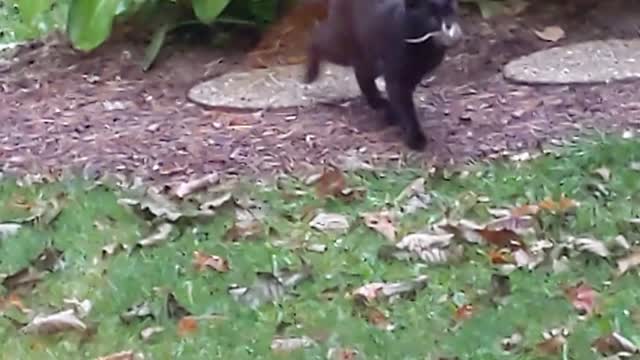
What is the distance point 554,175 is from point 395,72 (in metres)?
0.74

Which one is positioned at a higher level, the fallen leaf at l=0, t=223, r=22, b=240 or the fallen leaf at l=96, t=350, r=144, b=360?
the fallen leaf at l=96, t=350, r=144, b=360

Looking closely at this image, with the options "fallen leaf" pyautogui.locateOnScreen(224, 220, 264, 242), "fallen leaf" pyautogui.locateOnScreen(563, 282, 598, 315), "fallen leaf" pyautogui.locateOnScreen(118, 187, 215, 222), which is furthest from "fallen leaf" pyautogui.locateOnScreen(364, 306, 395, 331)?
"fallen leaf" pyautogui.locateOnScreen(118, 187, 215, 222)

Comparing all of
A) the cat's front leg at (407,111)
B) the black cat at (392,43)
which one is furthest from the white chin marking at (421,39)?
the cat's front leg at (407,111)

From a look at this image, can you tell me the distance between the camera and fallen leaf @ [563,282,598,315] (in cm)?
402

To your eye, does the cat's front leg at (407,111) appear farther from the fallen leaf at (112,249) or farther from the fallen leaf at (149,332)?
the fallen leaf at (149,332)

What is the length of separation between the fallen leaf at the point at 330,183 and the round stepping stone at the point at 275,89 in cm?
100

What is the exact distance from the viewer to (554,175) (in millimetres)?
5199

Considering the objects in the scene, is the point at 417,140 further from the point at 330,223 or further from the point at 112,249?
the point at 112,249

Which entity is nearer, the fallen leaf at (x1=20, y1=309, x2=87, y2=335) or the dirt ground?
the fallen leaf at (x1=20, y1=309, x2=87, y2=335)

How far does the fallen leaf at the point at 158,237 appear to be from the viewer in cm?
478

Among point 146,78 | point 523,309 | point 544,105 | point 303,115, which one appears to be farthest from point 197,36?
point 523,309

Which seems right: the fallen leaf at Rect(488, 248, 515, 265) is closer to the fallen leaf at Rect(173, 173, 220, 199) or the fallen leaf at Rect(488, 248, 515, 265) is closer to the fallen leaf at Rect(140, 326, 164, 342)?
the fallen leaf at Rect(140, 326, 164, 342)

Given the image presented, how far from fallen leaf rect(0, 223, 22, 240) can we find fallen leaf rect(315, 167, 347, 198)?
1027 millimetres

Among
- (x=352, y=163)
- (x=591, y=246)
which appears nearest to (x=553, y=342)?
(x=591, y=246)
